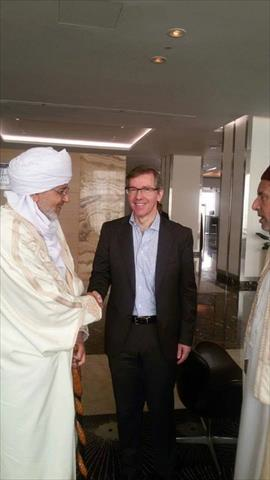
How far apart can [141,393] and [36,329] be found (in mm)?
974

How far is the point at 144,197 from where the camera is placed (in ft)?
6.48

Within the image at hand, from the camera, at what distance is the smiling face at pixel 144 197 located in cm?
196

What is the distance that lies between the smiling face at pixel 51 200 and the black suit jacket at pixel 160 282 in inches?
20.1

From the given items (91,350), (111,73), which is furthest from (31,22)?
(91,350)

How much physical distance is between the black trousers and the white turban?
0.90 meters

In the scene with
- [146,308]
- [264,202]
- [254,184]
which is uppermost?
[254,184]

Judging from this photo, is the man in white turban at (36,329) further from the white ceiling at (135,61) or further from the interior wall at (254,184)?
the interior wall at (254,184)

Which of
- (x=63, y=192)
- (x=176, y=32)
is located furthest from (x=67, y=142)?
(x=63, y=192)

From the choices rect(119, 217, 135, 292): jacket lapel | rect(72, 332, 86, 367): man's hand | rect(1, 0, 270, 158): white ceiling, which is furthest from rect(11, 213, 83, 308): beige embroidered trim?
rect(1, 0, 270, 158): white ceiling

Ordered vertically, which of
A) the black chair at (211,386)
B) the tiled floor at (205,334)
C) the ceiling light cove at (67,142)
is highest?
the ceiling light cove at (67,142)

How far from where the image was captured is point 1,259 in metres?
1.42

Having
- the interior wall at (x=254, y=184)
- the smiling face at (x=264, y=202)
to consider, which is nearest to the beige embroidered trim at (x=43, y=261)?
the smiling face at (x=264, y=202)

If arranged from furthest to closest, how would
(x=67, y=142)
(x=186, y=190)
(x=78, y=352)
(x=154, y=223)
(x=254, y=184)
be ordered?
(x=186, y=190)
(x=67, y=142)
(x=254, y=184)
(x=154, y=223)
(x=78, y=352)

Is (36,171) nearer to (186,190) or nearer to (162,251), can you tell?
(162,251)
